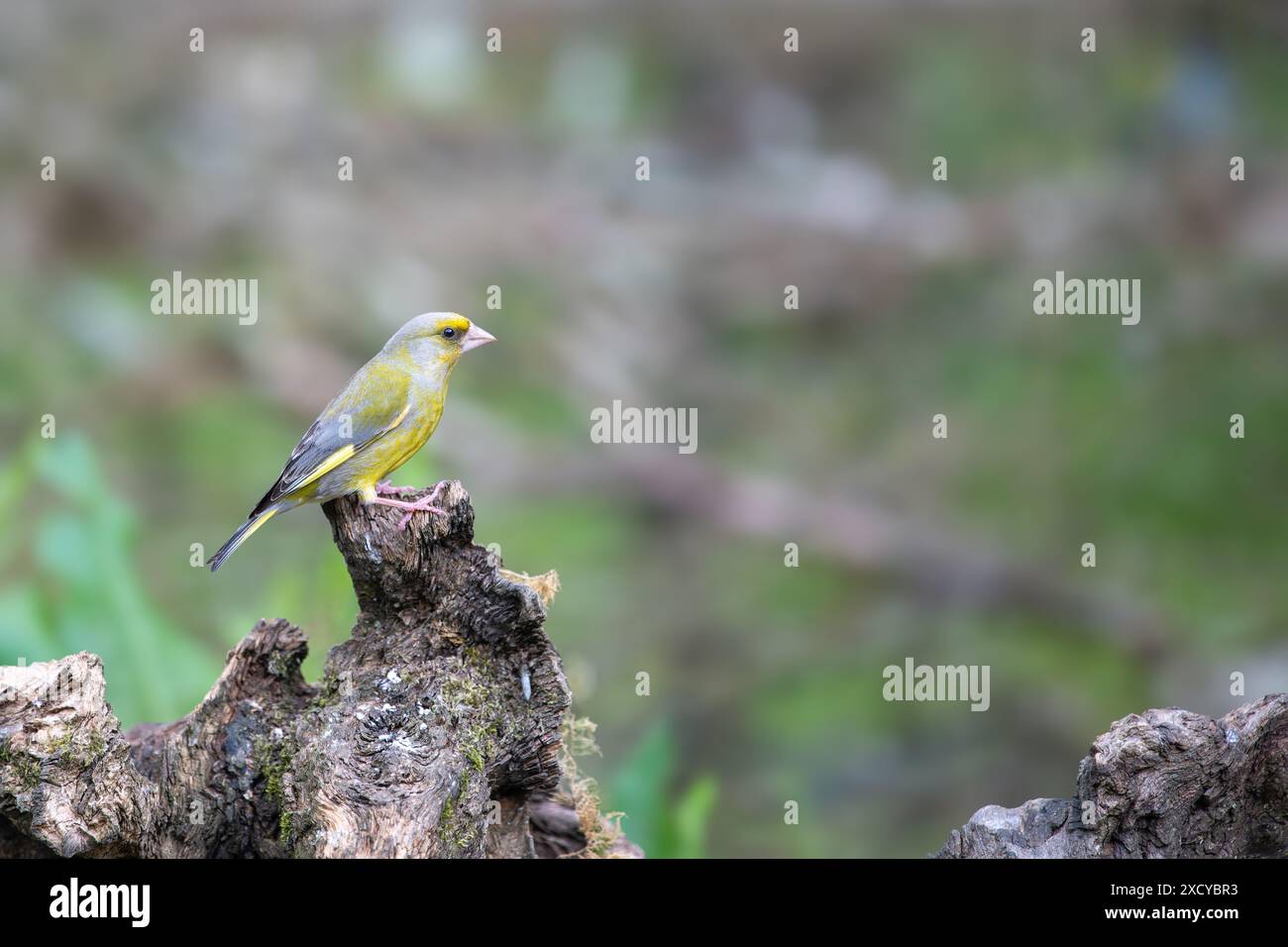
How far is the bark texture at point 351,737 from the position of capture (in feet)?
8.35

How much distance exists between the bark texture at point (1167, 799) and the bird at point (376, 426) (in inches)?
63.7

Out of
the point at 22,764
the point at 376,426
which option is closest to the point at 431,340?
the point at 376,426

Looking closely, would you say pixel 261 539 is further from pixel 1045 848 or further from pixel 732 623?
pixel 1045 848

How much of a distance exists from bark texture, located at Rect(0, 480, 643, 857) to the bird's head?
57 cm

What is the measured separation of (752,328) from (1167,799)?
287 inches

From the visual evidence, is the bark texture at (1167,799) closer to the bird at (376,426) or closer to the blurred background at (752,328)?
the bird at (376,426)

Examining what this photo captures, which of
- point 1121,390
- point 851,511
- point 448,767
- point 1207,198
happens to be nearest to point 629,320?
point 851,511

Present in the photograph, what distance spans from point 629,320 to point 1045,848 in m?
7.10

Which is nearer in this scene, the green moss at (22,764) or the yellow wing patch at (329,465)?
the green moss at (22,764)

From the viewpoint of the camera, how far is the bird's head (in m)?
3.57
